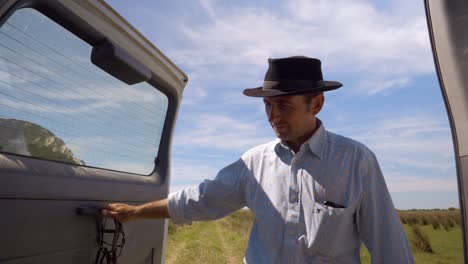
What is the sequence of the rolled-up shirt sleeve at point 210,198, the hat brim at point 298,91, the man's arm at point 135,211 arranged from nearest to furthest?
the man's arm at point 135,211 → the hat brim at point 298,91 → the rolled-up shirt sleeve at point 210,198

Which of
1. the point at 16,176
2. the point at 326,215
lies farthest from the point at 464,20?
the point at 16,176

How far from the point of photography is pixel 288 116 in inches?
82.4

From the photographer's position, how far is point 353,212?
76.3 inches

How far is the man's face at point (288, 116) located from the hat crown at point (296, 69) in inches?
4.6

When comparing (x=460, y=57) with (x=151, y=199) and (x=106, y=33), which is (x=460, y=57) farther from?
(x=151, y=199)

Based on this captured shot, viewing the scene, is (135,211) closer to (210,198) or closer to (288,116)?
(210,198)

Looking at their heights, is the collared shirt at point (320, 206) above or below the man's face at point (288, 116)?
below

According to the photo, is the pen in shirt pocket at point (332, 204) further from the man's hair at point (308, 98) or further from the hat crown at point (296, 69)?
the hat crown at point (296, 69)

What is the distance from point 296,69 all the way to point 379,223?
2.58 feet

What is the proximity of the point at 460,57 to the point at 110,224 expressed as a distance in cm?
152

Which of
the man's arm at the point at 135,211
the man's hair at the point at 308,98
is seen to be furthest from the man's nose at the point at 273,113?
the man's arm at the point at 135,211

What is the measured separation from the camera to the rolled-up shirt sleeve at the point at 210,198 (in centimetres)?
223

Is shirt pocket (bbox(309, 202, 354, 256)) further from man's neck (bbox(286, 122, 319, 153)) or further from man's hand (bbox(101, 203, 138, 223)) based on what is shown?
man's hand (bbox(101, 203, 138, 223))

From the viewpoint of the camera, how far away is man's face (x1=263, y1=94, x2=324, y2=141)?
2.07 m
